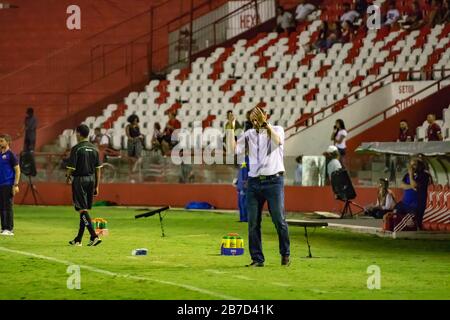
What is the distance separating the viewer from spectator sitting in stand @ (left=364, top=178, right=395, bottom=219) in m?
27.8

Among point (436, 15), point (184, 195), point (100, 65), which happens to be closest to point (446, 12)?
point (436, 15)

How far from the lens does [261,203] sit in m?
16.6

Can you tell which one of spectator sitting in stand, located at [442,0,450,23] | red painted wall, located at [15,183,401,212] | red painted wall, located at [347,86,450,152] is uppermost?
spectator sitting in stand, located at [442,0,450,23]

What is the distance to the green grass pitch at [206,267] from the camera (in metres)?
14.0

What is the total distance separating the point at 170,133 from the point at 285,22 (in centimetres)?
862

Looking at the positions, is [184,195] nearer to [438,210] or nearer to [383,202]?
[383,202]

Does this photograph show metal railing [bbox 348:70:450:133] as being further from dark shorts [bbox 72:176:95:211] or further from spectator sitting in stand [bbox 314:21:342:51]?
dark shorts [bbox 72:176:95:211]

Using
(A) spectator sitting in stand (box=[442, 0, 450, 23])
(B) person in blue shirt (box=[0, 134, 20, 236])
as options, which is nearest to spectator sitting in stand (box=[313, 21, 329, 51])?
(A) spectator sitting in stand (box=[442, 0, 450, 23])

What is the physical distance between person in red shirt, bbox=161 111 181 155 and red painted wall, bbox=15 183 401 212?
42.4 inches

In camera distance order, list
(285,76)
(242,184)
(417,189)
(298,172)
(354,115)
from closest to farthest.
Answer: (417,189), (242,184), (298,172), (354,115), (285,76)

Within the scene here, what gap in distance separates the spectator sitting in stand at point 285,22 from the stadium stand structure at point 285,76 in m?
0.41

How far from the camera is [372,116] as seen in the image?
3491 cm

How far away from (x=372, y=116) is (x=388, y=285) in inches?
808

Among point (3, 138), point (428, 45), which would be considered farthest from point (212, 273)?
point (428, 45)
